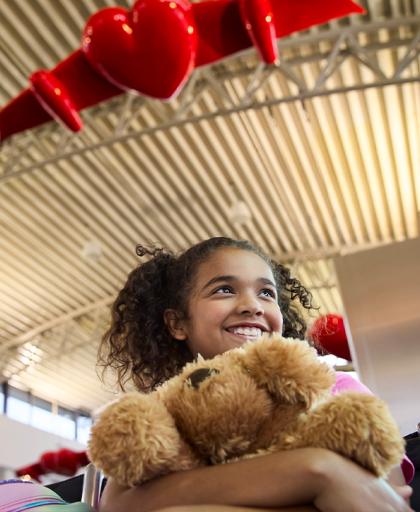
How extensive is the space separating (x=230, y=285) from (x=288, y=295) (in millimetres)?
552

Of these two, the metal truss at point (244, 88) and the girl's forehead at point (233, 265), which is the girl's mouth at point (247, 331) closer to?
the girl's forehead at point (233, 265)

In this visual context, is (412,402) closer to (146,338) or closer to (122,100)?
(146,338)

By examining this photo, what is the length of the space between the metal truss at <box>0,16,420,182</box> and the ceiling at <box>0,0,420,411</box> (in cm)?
1

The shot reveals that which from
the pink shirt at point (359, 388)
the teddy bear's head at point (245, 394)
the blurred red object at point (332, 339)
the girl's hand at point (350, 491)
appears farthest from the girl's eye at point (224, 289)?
the blurred red object at point (332, 339)

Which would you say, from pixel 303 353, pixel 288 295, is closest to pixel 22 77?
pixel 288 295

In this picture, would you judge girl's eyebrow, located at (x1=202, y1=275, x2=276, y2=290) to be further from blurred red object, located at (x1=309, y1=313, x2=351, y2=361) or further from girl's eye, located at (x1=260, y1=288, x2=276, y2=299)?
blurred red object, located at (x1=309, y1=313, x2=351, y2=361)

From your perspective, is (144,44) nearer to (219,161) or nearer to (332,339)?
(332,339)

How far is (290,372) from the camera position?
829 mm

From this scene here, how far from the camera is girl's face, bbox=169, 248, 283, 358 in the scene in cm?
135

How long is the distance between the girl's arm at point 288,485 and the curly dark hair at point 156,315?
718 mm

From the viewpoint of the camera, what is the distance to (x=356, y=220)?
811 cm

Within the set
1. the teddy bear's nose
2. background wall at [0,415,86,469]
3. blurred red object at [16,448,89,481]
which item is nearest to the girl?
the teddy bear's nose

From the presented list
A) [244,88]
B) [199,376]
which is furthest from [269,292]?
[244,88]

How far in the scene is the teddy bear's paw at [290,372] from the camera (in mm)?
828
